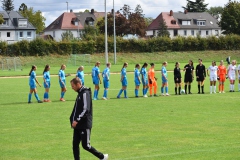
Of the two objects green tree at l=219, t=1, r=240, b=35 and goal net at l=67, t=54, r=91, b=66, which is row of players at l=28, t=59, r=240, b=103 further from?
green tree at l=219, t=1, r=240, b=35

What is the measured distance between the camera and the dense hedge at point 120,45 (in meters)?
78.9

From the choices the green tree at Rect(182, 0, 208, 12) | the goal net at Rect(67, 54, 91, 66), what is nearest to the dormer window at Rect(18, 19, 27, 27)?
the goal net at Rect(67, 54, 91, 66)

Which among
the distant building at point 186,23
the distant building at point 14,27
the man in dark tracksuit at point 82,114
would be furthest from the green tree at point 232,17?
the man in dark tracksuit at point 82,114

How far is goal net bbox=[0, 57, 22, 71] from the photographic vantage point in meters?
71.1

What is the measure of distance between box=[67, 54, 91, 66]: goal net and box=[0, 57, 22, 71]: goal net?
292 inches

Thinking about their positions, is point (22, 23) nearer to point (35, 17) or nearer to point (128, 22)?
point (128, 22)

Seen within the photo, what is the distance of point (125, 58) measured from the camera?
8069 centimetres

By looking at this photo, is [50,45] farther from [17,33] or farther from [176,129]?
[176,129]

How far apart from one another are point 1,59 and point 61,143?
200ft

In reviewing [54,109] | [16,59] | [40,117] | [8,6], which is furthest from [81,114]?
[8,6]

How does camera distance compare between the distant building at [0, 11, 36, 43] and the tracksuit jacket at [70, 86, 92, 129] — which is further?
the distant building at [0, 11, 36, 43]

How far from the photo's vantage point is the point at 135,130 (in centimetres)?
1736

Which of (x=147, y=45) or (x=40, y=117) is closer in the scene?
(x=40, y=117)

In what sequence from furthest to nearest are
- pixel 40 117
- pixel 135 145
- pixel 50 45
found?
pixel 50 45
pixel 40 117
pixel 135 145
